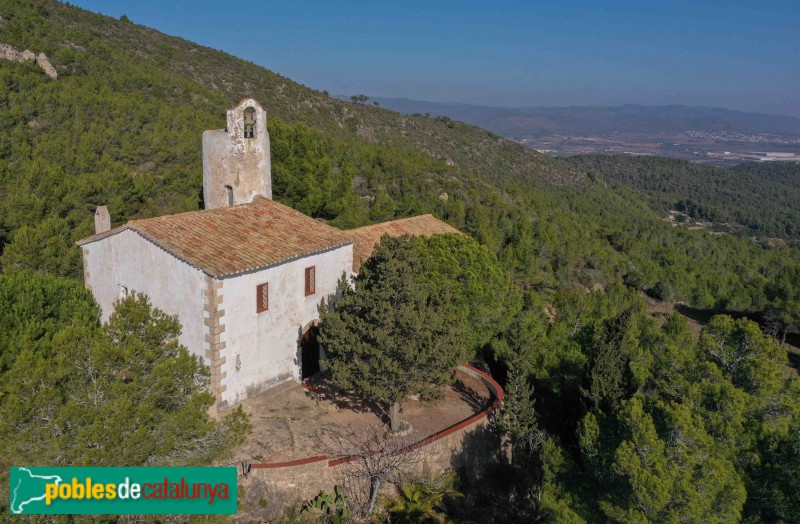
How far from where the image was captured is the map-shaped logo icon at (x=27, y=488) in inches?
339

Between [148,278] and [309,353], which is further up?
[148,278]

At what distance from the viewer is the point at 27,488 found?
866cm

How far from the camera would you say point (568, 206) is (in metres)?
74.4

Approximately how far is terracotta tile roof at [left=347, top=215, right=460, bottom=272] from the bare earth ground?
435 cm

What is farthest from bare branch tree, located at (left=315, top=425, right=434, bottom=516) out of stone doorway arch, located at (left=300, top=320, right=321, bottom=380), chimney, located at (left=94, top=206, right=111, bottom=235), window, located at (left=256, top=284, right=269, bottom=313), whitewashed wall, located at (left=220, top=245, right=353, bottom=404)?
chimney, located at (left=94, top=206, right=111, bottom=235)

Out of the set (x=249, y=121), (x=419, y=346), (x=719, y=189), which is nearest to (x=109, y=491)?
(x=419, y=346)

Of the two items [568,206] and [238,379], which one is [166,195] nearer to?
[238,379]

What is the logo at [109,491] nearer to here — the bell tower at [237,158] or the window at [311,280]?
the window at [311,280]

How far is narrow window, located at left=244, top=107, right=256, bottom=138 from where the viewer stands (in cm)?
1877

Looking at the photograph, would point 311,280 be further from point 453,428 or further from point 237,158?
point 453,428

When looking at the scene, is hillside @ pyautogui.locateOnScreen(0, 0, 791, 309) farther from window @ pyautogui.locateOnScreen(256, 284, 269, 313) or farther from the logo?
the logo

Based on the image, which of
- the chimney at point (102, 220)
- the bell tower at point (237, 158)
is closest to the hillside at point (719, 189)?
the bell tower at point (237, 158)

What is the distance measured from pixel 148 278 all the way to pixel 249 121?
6720 mm

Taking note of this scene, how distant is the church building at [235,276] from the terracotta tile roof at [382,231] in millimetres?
575
